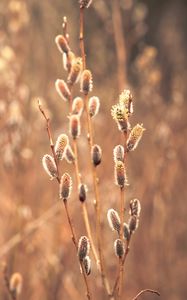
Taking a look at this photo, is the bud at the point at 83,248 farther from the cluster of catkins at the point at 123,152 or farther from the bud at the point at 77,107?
the bud at the point at 77,107

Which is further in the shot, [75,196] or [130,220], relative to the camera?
[75,196]

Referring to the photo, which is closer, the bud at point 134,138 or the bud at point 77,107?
the bud at point 134,138

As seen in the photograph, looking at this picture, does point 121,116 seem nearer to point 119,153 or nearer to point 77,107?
point 119,153

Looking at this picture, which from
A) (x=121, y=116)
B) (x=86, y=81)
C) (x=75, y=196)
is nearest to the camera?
(x=121, y=116)

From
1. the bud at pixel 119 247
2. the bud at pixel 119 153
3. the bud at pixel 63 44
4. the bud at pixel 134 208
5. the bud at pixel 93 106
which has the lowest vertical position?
the bud at pixel 119 247

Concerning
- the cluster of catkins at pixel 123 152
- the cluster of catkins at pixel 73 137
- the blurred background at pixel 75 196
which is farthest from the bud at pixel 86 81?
the blurred background at pixel 75 196

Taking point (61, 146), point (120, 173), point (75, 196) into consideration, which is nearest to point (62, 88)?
point (61, 146)

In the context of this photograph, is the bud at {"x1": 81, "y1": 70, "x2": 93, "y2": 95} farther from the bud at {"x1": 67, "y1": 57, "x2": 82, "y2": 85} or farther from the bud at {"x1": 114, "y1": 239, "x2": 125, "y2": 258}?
the bud at {"x1": 114, "y1": 239, "x2": 125, "y2": 258}

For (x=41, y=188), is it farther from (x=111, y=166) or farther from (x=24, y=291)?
(x=24, y=291)

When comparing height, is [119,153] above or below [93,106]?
below
